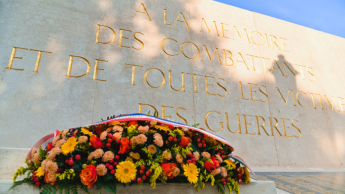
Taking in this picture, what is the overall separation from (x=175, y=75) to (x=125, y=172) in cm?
408

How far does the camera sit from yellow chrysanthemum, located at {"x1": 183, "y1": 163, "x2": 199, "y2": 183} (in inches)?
58.8

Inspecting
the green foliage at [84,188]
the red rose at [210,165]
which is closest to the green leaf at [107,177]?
the green foliage at [84,188]

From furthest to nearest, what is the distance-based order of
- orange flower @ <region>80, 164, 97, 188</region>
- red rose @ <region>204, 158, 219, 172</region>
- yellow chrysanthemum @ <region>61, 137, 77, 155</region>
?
red rose @ <region>204, 158, 219, 172</region>
yellow chrysanthemum @ <region>61, 137, 77, 155</region>
orange flower @ <region>80, 164, 97, 188</region>

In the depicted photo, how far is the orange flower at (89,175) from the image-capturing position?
1.33m

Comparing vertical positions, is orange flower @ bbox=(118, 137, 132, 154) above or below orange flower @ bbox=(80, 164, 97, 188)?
above

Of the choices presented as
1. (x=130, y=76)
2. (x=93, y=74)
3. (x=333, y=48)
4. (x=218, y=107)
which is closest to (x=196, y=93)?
(x=218, y=107)

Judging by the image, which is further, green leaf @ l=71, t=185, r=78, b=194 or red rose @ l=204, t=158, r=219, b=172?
red rose @ l=204, t=158, r=219, b=172

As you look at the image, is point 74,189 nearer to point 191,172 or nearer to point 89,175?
point 89,175

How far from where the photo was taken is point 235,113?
5.47m

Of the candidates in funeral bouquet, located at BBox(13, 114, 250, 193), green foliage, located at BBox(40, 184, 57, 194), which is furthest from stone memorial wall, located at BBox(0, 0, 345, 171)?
green foliage, located at BBox(40, 184, 57, 194)

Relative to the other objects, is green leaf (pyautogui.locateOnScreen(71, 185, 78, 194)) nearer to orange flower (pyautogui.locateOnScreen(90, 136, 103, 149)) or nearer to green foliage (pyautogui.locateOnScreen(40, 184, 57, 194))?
green foliage (pyautogui.locateOnScreen(40, 184, 57, 194))

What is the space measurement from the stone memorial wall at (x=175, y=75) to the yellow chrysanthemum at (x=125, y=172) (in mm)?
3211

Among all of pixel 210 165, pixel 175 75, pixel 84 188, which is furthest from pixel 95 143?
pixel 175 75

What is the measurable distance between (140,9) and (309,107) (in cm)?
535
